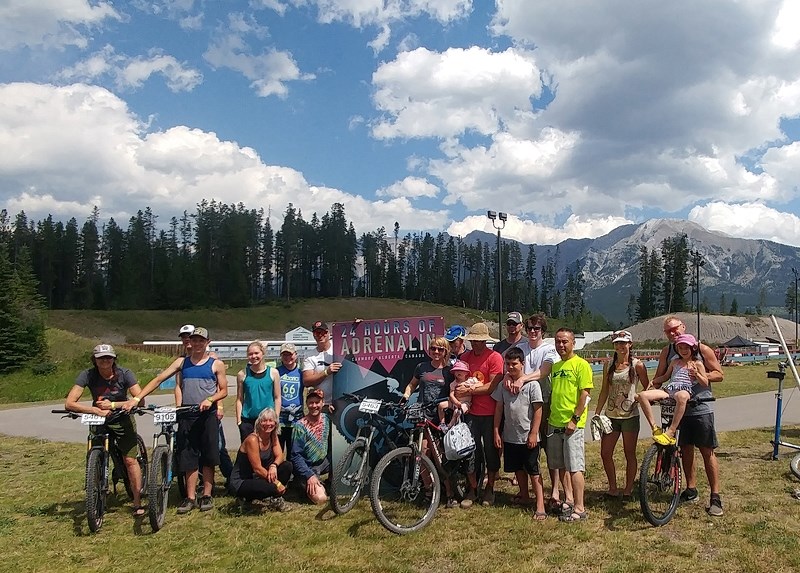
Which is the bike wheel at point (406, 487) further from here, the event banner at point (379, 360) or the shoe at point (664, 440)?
the shoe at point (664, 440)

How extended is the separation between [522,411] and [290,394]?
2.58 metres

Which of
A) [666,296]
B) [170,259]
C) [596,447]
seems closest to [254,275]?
[170,259]

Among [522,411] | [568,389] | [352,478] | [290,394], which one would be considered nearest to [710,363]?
[568,389]

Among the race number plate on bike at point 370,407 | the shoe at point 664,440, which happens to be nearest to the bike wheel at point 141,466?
the race number plate on bike at point 370,407

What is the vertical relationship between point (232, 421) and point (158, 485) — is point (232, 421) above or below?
below

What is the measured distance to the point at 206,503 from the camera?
19.6ft

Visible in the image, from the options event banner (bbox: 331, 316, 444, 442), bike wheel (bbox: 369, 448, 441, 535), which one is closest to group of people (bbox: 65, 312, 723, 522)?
event banner (bbox: 331, 316, 444, 442)

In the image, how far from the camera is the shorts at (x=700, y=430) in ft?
18.2

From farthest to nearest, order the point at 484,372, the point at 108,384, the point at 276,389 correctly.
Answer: the point at 276,389 < the point at 484,372 < the point at 108,384

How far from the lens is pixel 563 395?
548 centimetres

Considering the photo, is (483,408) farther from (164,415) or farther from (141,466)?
(141,466)

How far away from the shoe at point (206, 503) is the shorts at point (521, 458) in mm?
3161

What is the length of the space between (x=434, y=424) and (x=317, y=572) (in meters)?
1.94

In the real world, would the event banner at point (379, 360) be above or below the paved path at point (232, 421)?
above
